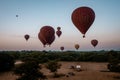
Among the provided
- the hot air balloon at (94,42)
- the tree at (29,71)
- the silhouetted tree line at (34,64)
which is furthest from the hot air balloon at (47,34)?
Answer: the hot air balloon at (94,42)

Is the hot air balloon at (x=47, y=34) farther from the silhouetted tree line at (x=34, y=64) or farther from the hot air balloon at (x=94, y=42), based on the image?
the hot air balloon at (x=94, y=42)

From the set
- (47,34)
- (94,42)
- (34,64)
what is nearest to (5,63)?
(94,42)

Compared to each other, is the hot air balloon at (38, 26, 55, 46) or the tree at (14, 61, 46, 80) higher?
the hot air balloon at (38, 26, 55, 46)

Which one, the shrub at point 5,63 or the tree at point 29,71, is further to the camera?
the shrub at point 5,63

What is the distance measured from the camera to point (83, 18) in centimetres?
2533

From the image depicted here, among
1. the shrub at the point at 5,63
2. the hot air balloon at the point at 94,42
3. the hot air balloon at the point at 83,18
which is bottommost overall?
the shrub at the point at 5,63

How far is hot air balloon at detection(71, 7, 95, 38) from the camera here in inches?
981

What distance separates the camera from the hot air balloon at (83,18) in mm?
24906

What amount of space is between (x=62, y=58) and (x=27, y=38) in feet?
104

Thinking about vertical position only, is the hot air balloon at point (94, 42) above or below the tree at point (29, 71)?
above

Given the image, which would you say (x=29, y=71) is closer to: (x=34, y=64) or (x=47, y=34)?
(x=34, y=64)

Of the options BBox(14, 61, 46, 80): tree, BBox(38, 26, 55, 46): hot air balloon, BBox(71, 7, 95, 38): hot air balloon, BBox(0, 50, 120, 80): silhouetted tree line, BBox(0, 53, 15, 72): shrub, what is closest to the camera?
BBox(71, 7, 95, 38): hot air balloon

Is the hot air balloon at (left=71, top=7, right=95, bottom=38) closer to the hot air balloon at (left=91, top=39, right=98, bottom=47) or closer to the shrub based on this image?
the hot air balloon at (left=91, top=39, right=98, bottom=47)

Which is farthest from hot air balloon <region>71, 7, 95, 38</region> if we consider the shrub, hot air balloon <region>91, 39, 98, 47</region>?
the shrub
